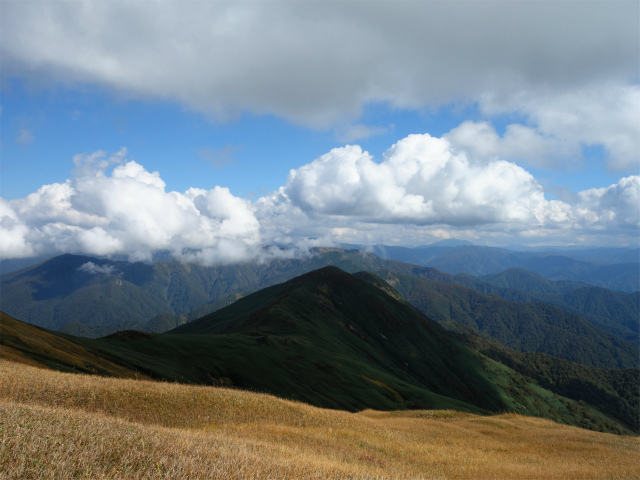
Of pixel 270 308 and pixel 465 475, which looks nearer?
pixel 465 475

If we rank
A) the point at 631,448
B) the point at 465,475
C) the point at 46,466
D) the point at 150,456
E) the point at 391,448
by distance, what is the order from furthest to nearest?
the point at 631,448
the point at 391,448
the point at 465,475
the point at 150,456
the point at 46,466

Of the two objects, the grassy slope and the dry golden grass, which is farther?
the grassy slope

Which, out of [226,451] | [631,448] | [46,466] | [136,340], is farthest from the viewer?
[136,340]

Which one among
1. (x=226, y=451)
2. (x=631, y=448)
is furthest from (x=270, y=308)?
(x=226, y=451)

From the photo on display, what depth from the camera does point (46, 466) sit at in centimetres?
866

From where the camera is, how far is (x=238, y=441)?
1645cm

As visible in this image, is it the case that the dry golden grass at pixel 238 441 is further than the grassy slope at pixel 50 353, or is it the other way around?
the grassy slope at pixel 50 353

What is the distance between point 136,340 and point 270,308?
88678mm

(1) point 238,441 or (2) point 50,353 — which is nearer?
(1) point 238,441

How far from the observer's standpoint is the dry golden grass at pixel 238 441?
9.90m

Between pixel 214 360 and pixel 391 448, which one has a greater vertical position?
pixel 391 448

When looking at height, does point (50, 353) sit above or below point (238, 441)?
below

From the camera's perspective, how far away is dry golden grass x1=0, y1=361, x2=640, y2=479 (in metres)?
9.90

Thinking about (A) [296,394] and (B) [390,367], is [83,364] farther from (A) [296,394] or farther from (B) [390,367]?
(B) [390,367]
